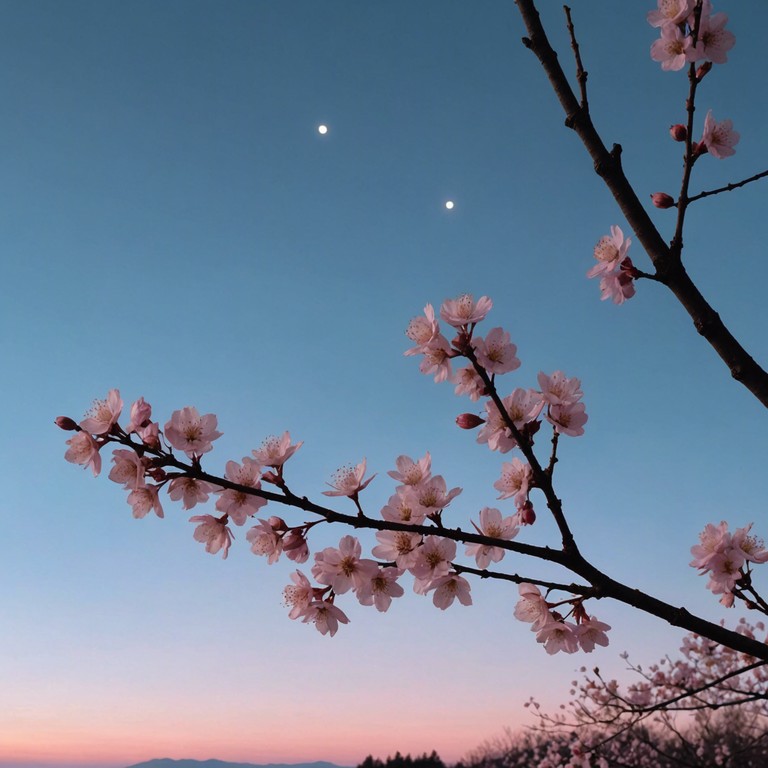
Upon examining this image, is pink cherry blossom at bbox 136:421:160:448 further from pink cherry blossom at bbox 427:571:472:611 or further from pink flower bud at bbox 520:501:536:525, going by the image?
pink flower bud at bbox 520:501:536:525

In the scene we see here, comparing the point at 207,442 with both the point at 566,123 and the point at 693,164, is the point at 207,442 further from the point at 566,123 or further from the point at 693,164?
the point at 693,164

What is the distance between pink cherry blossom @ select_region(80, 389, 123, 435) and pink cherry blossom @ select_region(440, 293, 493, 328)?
824 mm

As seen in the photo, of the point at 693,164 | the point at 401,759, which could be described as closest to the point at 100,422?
the point at 693,164

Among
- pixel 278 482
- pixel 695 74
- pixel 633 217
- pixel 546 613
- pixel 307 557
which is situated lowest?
pixel 546 613

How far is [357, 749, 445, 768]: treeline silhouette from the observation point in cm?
1316

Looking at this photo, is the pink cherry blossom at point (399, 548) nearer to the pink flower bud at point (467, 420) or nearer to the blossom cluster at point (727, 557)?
the pink flower bud at point (467, 420)

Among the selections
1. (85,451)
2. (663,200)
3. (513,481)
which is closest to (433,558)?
(513,481)

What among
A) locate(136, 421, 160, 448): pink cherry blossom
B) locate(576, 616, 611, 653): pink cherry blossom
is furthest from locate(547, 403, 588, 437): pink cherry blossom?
locate(136, 421, 160, 448): pink cherry blossom

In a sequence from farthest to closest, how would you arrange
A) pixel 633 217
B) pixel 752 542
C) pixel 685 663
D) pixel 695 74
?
pixel 685 663 < pixel 752 542 < pixel 695 74 < pixel 633 217

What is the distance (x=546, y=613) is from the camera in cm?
179

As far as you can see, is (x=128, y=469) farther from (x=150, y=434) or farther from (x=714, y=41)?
(x=714, y=41)

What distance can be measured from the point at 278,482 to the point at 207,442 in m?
0.21

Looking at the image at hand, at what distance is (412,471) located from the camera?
188 centimetres

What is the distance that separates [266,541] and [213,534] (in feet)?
0.55
